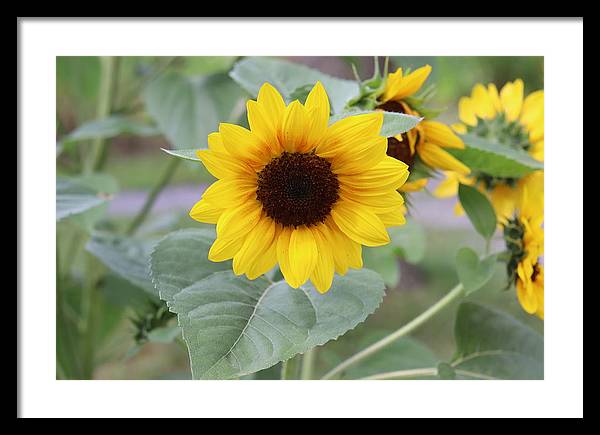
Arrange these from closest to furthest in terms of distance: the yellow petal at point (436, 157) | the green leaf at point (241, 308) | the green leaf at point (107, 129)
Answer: the green leaf at point (241, 308) < the yellow petal at point (436, 157) < the green leaf at point (107, 129)

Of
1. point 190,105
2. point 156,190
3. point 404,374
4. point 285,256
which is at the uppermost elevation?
point 190,105

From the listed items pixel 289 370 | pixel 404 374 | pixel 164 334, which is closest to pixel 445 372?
pixel 404 374

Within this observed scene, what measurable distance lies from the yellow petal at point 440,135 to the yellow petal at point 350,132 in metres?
0.11

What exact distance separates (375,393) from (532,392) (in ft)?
0.50

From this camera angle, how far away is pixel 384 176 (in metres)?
0.51

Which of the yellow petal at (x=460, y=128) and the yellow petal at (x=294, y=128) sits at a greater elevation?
the yellow petal at (x=460, y=128)

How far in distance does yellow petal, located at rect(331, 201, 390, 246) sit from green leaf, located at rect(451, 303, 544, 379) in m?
0.24

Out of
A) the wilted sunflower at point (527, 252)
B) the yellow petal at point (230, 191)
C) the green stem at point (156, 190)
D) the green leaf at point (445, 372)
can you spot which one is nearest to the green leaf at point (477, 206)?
the wilted sunflower at point (527, 252)

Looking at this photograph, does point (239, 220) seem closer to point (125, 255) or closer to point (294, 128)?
point (294, 128)

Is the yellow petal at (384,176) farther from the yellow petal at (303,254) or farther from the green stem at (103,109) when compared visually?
the green stem at (103,109)

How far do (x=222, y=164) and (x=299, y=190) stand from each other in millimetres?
61

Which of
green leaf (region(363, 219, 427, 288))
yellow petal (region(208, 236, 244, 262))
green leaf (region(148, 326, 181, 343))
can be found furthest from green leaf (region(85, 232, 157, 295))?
green leaf (region(363, 219, 427, 288))

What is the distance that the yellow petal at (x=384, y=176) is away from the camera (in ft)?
1.65

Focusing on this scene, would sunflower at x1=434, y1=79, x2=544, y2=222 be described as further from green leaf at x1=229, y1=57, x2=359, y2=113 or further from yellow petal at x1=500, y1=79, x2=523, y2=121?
green leaf at x1=229, y1=57, x2=359, y2=113
